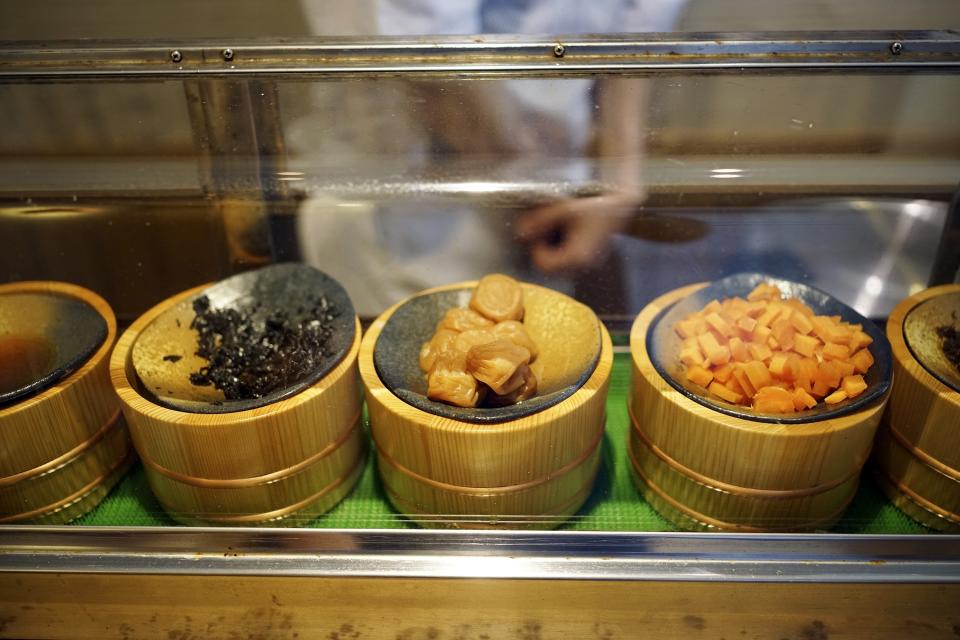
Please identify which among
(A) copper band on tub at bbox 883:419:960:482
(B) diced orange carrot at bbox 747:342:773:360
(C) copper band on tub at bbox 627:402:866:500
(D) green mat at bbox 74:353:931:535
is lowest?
(D) green mat at bbox 74:353:931:535

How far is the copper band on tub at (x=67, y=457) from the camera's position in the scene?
4.58ft

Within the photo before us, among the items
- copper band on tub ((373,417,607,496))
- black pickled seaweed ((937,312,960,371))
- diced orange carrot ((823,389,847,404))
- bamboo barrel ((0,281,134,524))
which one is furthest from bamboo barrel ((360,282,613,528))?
black pickled seaweed ((937,312,960,371))

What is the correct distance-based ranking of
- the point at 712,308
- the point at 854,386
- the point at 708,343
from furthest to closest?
the point at 712,308 → the point at 708,343 → the point at 854,386

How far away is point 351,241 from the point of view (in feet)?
5.84

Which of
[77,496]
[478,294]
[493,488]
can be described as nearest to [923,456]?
[493,488]

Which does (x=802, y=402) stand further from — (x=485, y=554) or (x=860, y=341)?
(x=485, y=554)

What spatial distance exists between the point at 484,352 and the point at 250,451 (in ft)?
1.59

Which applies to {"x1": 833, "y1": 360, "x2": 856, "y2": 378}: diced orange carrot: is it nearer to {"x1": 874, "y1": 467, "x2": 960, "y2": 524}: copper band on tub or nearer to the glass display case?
the glass display case

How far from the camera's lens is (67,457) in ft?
4.78

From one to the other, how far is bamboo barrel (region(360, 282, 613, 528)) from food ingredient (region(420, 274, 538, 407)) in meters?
0.08

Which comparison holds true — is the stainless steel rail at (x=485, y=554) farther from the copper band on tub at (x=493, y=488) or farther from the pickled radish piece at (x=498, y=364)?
the pickled radish piece at (x=498, y=364)

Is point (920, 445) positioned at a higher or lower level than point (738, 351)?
lower

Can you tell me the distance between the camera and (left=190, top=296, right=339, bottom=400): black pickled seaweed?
4.81ft

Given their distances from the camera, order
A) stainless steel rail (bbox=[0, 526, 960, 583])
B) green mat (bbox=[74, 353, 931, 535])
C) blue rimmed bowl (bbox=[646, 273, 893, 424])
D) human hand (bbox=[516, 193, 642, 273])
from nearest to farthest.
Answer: stainless steel rail (bbox=[0, 526, 960, 583])
blue rimmed bowl (bbox=[646, 273, 893, 424])
green mat (bbox=[74, 353, 931, 535])
human hand (bbox=[516, 193, 642, 273])
